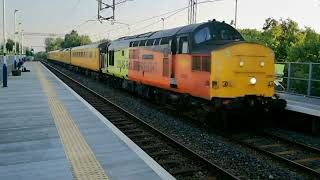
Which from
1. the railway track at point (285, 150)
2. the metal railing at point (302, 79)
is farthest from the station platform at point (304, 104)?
the railway track at point (285, 150)

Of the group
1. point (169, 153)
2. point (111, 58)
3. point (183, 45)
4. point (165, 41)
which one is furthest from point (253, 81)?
point (111, 58)

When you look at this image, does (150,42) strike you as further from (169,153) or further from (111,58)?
(111,58)

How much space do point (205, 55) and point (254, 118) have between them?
2969 mm

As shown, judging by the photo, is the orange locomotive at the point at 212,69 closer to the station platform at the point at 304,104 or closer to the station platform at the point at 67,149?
the station platform at the point at 304,104

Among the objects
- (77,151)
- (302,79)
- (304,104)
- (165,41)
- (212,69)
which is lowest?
(77,151)

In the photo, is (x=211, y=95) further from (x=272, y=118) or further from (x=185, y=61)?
(x=272, y=118)

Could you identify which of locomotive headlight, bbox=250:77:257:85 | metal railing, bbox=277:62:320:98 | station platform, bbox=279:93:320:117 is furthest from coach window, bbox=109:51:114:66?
locomotive headlight, bbox=250:77:257:85

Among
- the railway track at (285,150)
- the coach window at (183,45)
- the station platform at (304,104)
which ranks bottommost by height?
the railway track at (285,150)

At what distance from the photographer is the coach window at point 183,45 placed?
13.2 meters

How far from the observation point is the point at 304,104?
519 inches

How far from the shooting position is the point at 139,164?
7562 mm

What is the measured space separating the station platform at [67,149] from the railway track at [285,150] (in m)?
3.19

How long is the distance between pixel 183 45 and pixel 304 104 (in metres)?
4.44

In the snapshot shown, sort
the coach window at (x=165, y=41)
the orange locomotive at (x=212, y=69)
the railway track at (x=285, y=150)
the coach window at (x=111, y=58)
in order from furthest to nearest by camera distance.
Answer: the coach window at (x=111, y=58) → the coach window at (x=165, y=41) → the orange locomotive at (x=212, y=69) → the railway track at (x=285, y=150)
